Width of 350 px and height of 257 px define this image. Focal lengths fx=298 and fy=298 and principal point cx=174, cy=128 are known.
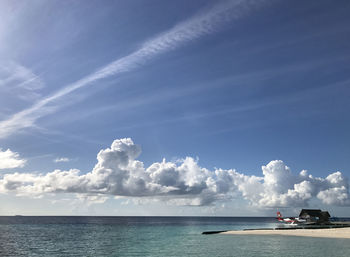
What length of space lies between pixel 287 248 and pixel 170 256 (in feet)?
74.1

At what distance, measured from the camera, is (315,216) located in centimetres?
13350

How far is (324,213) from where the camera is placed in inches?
5364

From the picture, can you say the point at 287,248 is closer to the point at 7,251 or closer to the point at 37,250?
the point at 37,250

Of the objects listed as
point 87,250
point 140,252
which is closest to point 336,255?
point 140,252

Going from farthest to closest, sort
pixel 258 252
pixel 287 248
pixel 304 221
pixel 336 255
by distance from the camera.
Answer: pixel 304 221 < pixel 287 248 < pixel 258 252 < pixel 336 255

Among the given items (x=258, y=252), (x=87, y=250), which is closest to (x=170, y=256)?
(x=258, y=252)

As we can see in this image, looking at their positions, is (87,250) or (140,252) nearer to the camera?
(140,252)

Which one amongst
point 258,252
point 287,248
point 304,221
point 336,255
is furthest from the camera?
point 304,221

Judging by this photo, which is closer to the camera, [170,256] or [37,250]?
[170,256]

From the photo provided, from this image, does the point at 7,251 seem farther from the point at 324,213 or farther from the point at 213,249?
the point at 324,213

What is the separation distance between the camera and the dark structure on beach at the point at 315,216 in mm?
132075

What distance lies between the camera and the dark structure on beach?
132m

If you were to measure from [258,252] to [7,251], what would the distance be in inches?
1862

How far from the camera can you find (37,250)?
5838 cm
